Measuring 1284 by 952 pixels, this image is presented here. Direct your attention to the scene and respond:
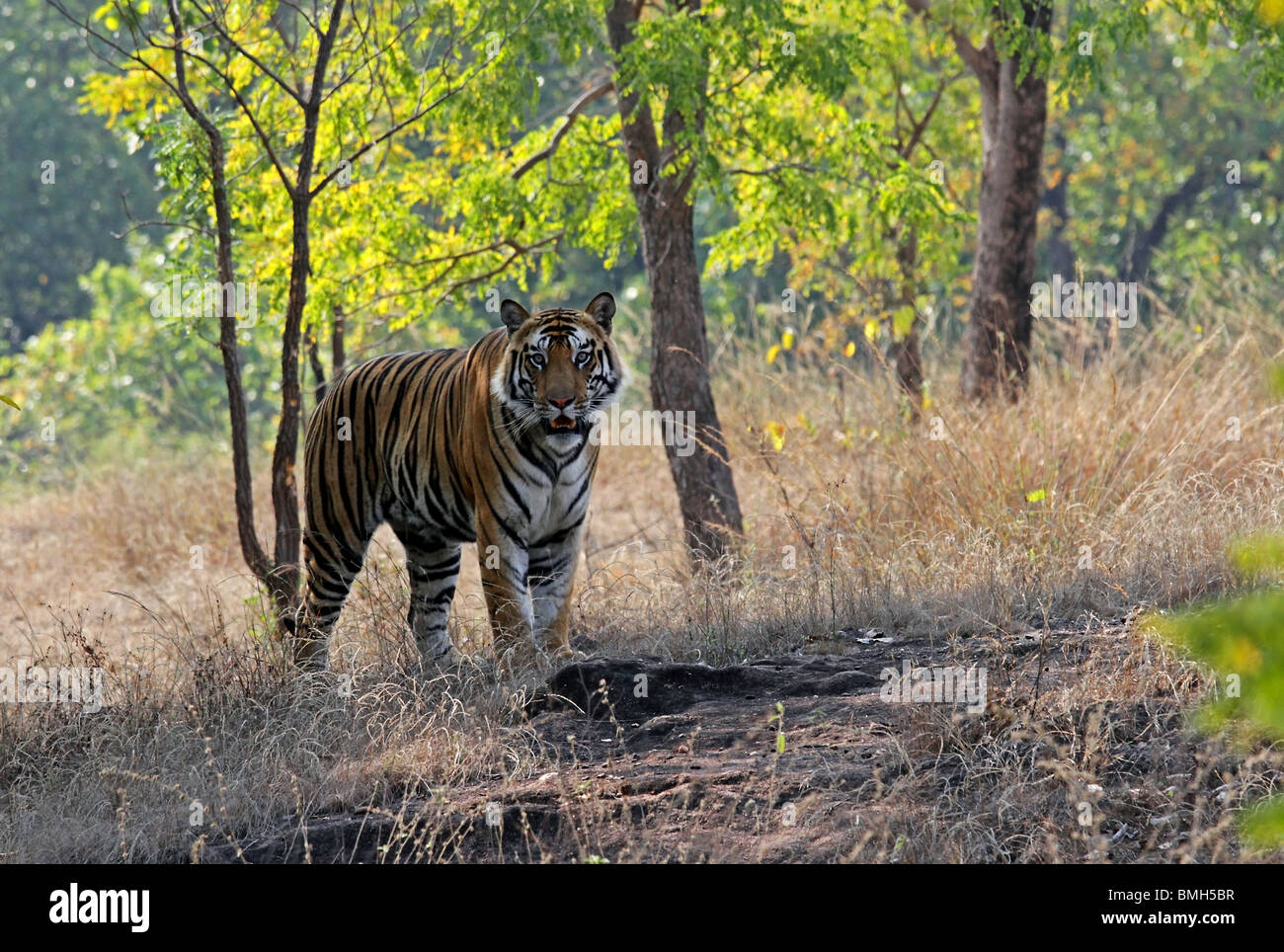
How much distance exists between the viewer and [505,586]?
19.5ft

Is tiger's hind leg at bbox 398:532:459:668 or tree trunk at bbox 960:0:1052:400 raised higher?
tree trunk at bbox 960:0:1052:400

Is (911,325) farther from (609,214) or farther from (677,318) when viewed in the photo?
(609,214)

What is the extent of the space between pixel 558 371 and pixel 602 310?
0.45 metres

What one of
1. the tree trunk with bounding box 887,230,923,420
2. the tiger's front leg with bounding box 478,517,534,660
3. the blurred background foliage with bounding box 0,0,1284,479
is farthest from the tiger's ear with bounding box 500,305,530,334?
the tree trunk with bounding box 887,230,923,420

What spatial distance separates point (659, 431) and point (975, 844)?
4.55 metres

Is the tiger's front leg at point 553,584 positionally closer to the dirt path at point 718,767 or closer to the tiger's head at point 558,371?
the tiger's head at point 558,371

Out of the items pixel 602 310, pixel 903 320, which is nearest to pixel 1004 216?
pixel 903 320

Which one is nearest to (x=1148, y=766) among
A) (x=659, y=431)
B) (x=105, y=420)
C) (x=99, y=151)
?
(x=659, y=431)

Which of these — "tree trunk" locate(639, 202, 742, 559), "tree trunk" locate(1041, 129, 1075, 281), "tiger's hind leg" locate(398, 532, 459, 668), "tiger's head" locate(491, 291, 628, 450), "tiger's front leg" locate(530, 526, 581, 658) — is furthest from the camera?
"tree trunk" locate(1041, 129, 1075, 281)

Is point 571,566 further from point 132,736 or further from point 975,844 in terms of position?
point 975,844

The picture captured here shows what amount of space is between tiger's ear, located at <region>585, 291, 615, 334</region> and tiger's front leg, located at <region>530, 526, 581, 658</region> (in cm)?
93

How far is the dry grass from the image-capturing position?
433 centimetres

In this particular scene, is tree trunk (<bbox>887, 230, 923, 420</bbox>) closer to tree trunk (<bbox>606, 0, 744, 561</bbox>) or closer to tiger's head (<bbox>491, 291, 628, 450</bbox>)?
tree trunk (<bbox>606, 0, 744, 561</bbox>)

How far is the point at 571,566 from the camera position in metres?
6.26
